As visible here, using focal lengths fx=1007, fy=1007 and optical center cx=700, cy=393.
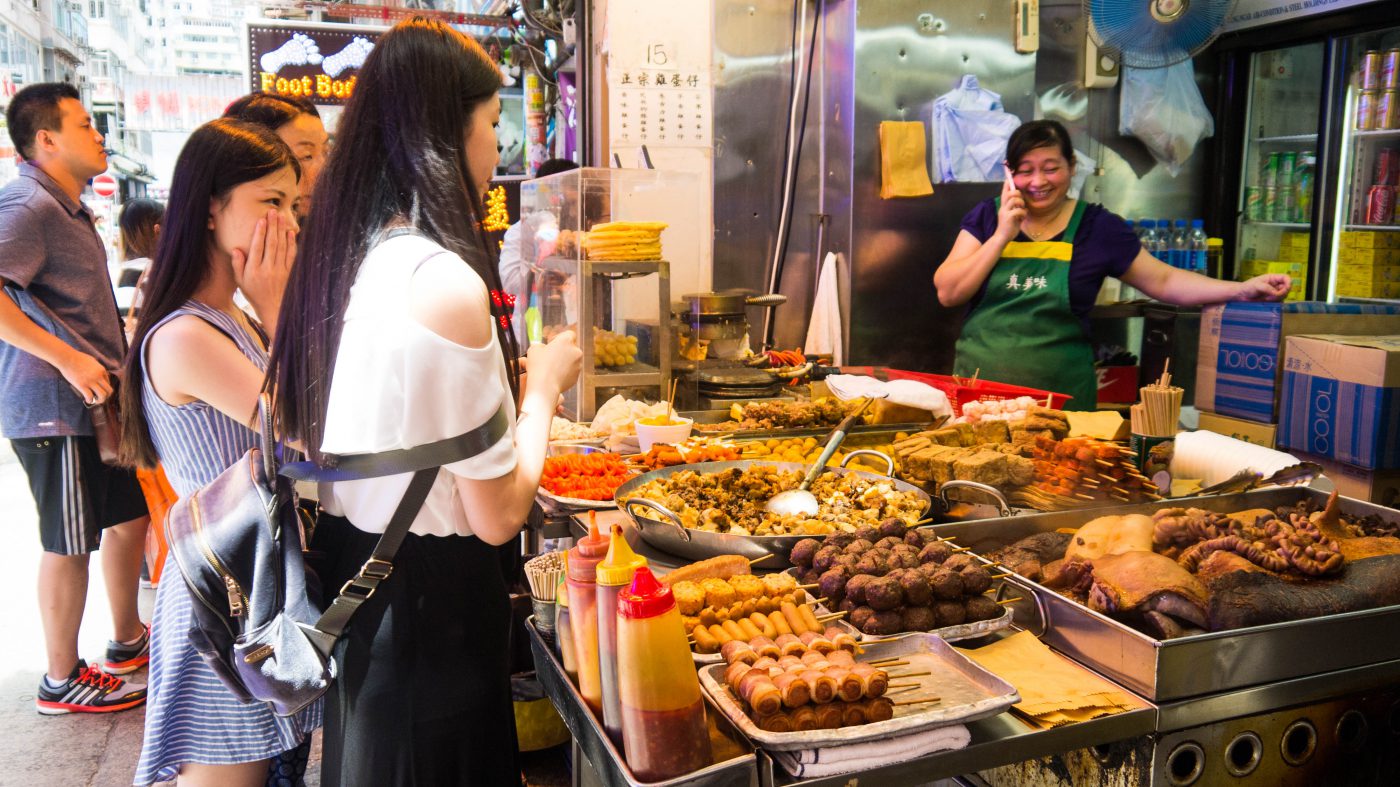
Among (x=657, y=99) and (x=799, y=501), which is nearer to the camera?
(x=799, y=501)

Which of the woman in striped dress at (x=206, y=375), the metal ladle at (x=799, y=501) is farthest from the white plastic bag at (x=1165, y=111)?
the woman in striped dress at (x=206, y=375)

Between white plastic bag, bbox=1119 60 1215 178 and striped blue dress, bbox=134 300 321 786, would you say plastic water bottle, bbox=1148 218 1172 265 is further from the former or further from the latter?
striped blue dress, bbox=134 300 321 786

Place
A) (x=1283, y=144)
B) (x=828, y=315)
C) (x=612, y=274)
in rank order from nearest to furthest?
(x=612, y=274), (x=828, y=315), (x=1283, y=144)

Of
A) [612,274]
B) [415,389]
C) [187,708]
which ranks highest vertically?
[612,274]

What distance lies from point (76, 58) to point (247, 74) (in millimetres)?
1960

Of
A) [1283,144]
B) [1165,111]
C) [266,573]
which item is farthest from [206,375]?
[1283,144]

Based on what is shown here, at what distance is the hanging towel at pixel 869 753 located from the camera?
1.39 metres

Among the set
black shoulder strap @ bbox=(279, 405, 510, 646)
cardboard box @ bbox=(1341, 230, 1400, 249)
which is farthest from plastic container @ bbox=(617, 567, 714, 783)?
cardboard box @ bbox=(1341, 230, 1400, 249)

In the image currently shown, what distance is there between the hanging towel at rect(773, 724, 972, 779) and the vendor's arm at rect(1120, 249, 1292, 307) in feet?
10.5

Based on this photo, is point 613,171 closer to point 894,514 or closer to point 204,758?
point 894,514

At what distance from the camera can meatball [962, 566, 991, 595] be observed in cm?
A: 179

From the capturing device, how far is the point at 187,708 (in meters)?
2.10

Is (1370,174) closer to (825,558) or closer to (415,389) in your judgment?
(825,558)

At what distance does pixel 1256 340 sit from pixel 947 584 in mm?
2840
